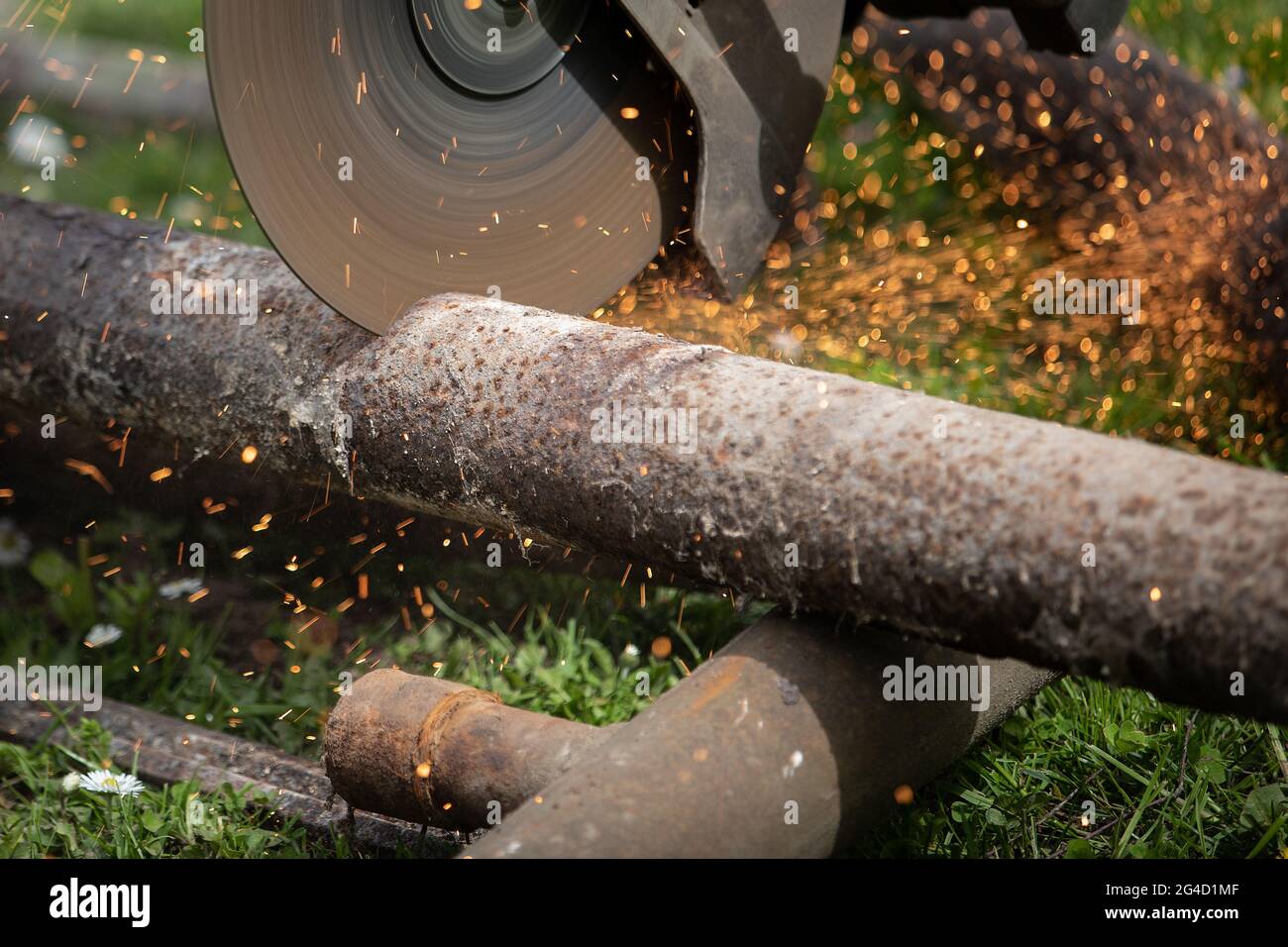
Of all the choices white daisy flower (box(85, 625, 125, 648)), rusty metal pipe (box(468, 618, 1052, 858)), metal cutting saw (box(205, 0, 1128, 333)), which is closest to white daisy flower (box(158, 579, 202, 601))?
white daisy flower (box(85, 625, 125, 648))

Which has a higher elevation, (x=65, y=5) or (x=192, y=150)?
(x=65, y=5)

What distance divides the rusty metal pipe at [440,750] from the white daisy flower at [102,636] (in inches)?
39.6

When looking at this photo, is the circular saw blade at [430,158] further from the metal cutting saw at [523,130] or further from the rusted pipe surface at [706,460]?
the rusted pipe surface at [706,460]

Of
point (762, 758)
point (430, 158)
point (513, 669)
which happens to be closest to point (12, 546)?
point (513, 669)

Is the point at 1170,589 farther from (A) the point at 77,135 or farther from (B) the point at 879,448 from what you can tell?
(A) the point at 77,135

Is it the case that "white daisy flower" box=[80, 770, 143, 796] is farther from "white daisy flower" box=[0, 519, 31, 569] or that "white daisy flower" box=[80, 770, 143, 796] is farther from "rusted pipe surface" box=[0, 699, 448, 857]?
"white daisy flower" box=[0, 519, 31, 569]

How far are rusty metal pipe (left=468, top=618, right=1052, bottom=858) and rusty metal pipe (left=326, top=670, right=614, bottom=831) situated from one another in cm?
13

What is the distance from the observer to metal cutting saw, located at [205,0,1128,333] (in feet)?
8.39

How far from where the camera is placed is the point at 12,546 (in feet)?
10.6

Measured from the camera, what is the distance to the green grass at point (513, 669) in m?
2.30

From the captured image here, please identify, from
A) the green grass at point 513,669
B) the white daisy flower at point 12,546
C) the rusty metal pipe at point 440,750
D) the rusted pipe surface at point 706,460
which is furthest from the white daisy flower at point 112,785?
the white daisy flower at point 12,546

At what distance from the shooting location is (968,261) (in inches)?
168
